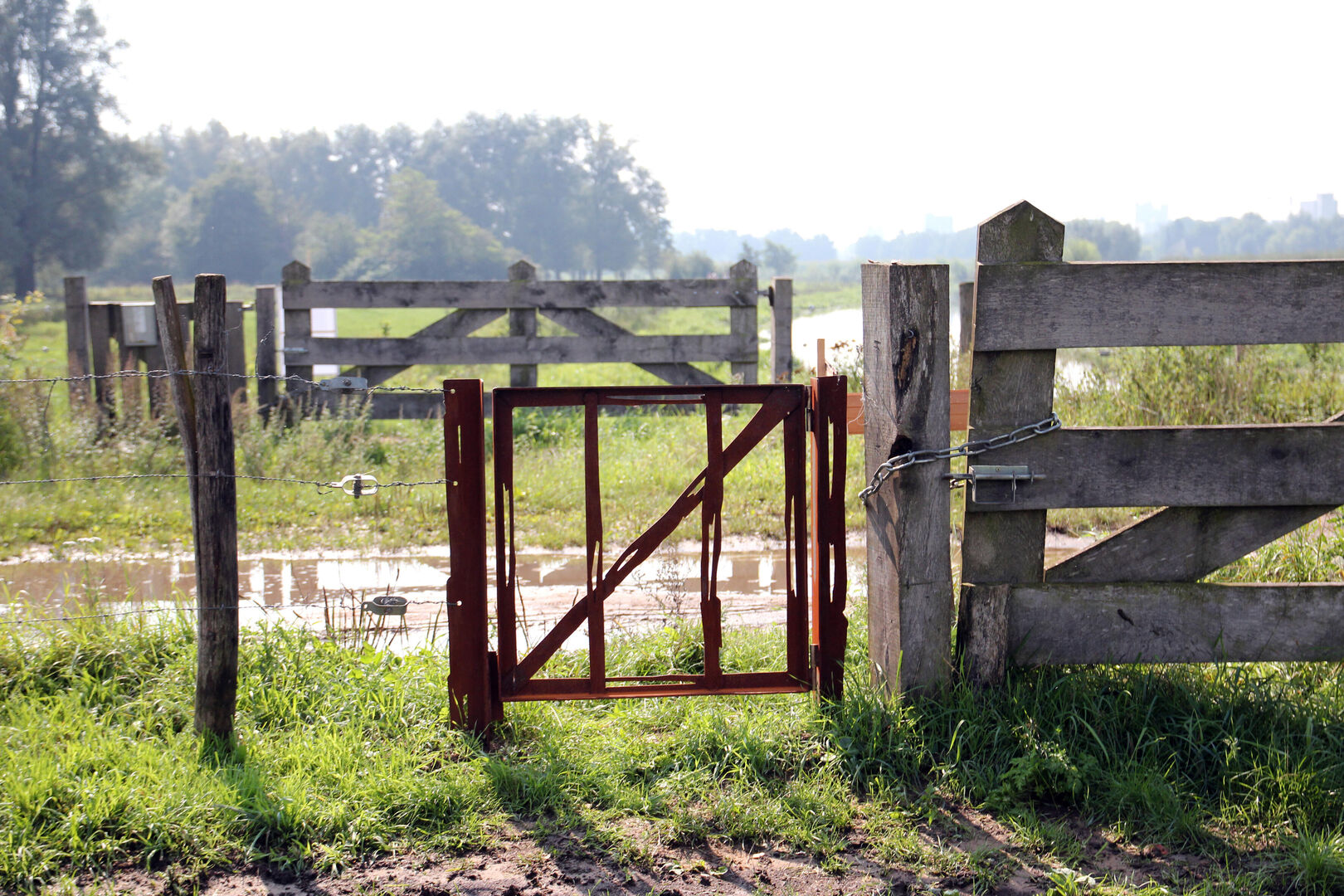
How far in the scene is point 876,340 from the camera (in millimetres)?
3719

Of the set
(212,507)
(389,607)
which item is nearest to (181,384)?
(212,507)

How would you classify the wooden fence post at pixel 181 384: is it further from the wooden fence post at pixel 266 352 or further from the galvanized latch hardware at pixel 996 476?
the wooden fence post at pixel 266 352

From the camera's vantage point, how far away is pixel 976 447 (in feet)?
11.6

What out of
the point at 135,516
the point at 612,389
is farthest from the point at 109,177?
the point at 612,389

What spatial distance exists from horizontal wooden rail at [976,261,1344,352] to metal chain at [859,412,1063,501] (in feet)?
0.92

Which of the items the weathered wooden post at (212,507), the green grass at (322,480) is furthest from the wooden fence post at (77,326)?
the weathered wooden post at (212,507)

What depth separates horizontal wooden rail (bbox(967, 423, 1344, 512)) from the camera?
354 cm

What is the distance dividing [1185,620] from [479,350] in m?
8.63

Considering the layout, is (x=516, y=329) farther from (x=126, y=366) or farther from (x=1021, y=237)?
(x=1021, y=237)

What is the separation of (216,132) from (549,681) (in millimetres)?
171769

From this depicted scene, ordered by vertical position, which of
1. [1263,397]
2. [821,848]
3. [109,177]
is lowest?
[821,848]

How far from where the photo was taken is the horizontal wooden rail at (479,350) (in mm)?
11023

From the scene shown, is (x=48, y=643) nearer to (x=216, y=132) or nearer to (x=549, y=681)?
(x=549, y=681)

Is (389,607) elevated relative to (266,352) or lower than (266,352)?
lower
